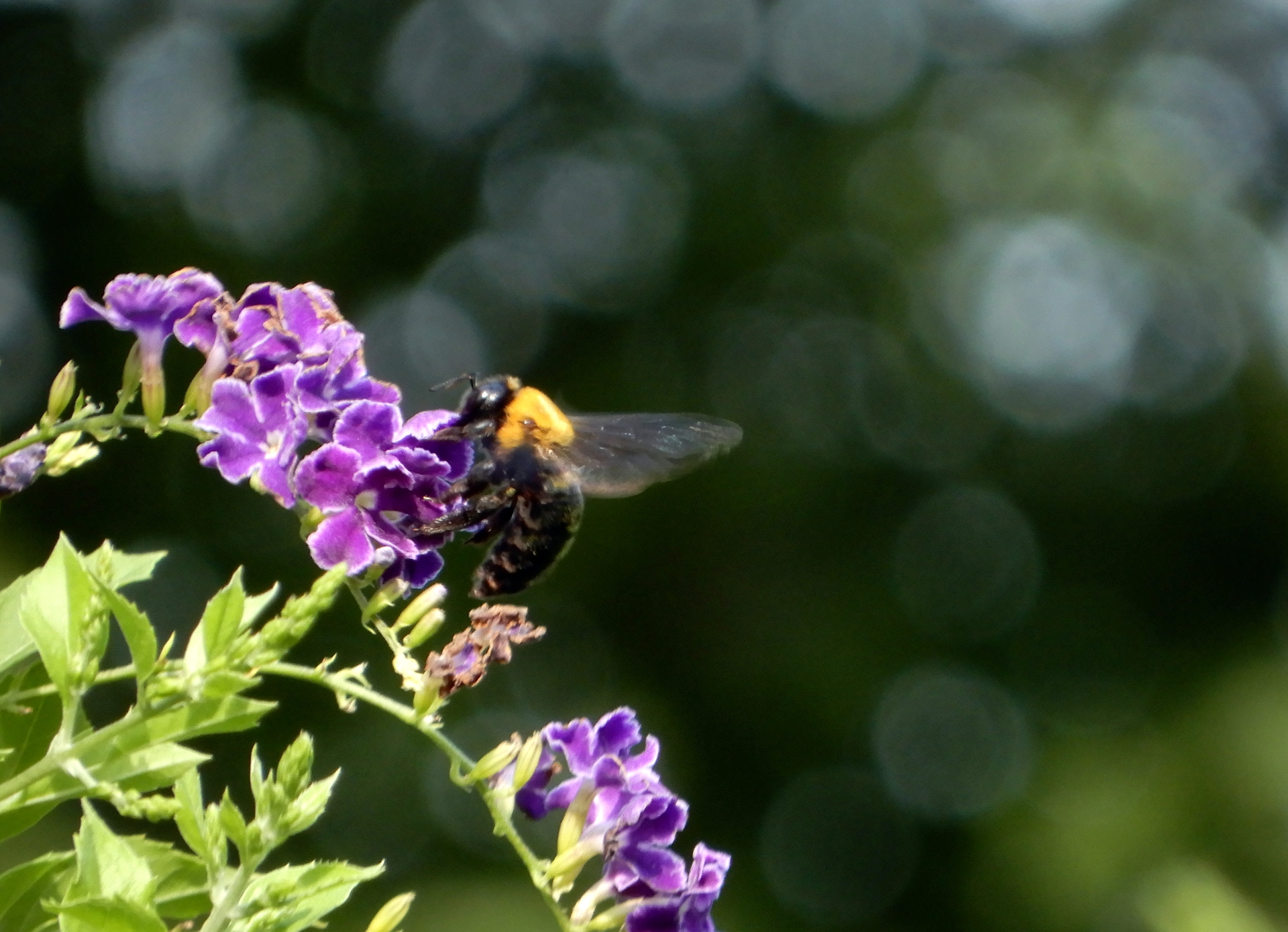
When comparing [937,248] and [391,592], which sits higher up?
[391,592]

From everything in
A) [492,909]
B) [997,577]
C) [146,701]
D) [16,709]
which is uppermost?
[146,701]

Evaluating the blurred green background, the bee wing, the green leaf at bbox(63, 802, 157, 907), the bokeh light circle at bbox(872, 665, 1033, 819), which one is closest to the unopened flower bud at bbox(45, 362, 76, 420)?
the green leaf at bbox(63, 802, 157, 907)

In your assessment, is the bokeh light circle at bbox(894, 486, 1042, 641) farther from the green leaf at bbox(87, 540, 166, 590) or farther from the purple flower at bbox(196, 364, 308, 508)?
the purple flower at bbox(196, 364, 308, 508)

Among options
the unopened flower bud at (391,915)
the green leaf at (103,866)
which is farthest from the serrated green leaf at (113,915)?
the unopened flower bud at (391,915)

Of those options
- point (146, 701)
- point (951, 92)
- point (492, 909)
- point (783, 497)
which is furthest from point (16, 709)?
point (951, 92)

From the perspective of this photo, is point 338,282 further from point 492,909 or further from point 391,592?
point 391,592

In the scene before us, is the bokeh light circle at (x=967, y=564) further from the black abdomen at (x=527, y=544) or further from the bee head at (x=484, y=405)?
the black abdomen at (x=527, y=544)

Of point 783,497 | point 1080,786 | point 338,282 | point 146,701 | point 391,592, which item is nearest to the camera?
point 146,701
